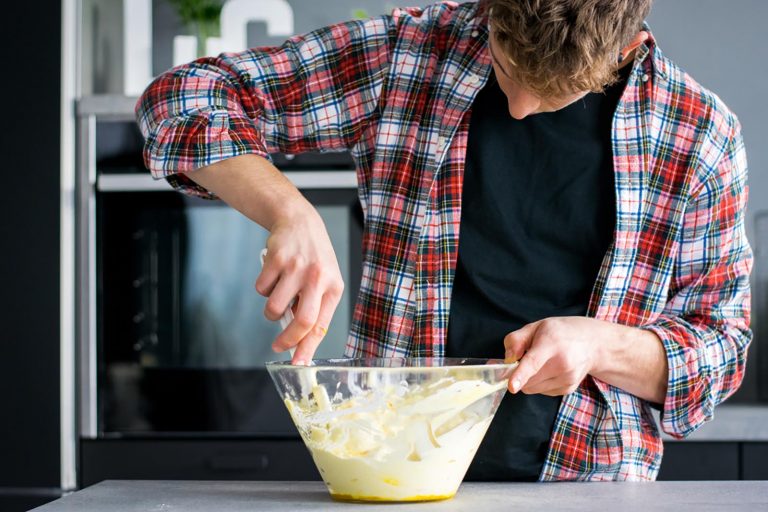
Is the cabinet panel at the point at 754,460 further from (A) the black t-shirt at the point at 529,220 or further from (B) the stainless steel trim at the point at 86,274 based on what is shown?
(B) the stainless steel trim at the point at 86,274

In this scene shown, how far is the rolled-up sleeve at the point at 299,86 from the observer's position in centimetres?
116

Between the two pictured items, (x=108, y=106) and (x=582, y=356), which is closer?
(x=582, y=356)

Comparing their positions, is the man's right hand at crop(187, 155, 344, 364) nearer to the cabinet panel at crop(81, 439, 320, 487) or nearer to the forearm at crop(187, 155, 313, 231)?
the forearm at crop(187, 155, 313, 231)

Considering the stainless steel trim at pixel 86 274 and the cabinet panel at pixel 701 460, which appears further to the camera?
the stainless steel trim at pixel 86 274

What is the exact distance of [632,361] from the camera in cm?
112

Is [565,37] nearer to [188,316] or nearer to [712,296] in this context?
[712,296]

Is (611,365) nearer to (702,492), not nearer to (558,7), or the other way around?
(702,492)

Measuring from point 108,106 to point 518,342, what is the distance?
1470 mm

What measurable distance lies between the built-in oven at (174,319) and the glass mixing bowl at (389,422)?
122cm

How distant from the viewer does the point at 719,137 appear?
3.99ft

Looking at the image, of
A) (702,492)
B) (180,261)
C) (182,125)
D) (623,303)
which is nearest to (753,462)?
(623,303)

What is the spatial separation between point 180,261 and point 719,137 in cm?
138
